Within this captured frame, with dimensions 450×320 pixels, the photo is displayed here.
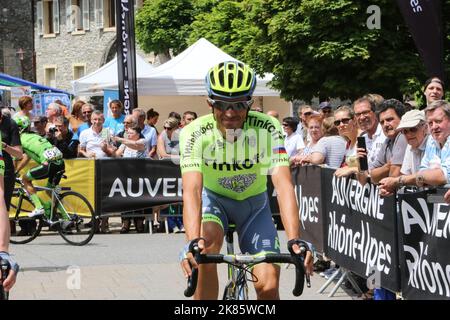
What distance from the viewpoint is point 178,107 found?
3284 centimetres

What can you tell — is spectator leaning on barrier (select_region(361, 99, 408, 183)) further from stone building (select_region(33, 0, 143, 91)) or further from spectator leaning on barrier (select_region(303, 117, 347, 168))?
stone building (select_region(33, 0, 143, 91))

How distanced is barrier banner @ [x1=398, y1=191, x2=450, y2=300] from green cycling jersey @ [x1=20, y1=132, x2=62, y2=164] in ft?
24.0

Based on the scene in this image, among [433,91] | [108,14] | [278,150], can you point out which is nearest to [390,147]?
[433,91]

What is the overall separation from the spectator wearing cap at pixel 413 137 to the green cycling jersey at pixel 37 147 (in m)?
6.88

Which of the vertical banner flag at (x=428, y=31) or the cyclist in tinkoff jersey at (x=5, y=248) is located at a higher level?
the vertical banner flag at (x=428, y=31)

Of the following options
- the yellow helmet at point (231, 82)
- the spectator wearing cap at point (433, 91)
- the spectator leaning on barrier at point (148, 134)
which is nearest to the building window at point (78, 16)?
the spectator leaning on barrier at point (148, 134)

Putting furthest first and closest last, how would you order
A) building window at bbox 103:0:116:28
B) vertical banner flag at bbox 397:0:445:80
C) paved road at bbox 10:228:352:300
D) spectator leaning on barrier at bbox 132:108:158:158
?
building window at bbox 103:0:116:28 → spectator leaning on barrier at bbox 132:108:158:158 → vertical banner flag at bbox 397:0:445:80 → paved road at bbox 10:228:352:300

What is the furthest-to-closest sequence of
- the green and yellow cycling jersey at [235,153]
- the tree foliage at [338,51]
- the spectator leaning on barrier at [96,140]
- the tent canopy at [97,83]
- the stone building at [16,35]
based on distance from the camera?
the stone building at [16,35]
the tree foliage at [338,51]
the tent canopy at [97,83]
the spectator leaning on barrier at [96,140]
the green and yellow cycling jersey at [235,153]

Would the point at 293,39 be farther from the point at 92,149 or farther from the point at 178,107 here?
the point at 92,149

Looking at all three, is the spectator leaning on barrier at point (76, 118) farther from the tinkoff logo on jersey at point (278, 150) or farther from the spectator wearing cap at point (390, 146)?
the tinkoff logo on jersey at point (278, 150)

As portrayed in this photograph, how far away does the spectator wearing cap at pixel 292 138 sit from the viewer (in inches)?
612

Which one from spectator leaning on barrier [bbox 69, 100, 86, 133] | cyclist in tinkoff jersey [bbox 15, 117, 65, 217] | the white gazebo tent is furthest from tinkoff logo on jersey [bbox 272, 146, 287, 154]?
the white gazebo tent

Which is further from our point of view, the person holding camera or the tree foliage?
the tree foliage

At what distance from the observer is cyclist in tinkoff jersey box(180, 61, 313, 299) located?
555 centimetres
